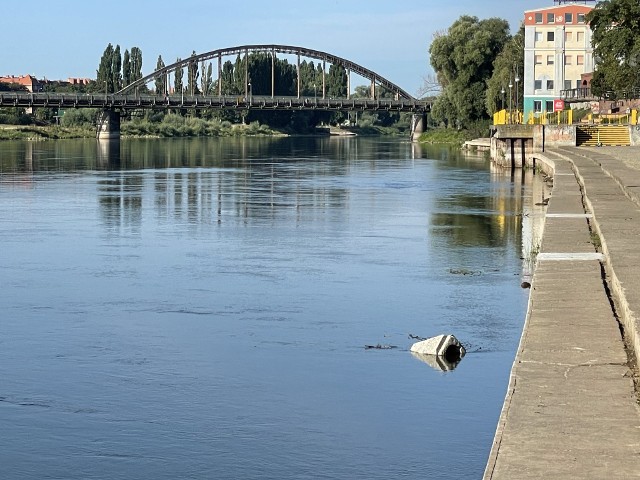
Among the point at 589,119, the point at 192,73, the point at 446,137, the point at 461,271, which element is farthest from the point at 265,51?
the point at 461,271

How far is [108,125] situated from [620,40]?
114 meters

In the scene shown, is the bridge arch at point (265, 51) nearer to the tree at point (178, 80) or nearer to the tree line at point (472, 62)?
the tree at point (178, 80)

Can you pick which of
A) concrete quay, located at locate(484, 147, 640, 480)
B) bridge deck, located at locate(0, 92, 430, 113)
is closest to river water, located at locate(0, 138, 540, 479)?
concrete quay, located at locate(484, 147, 640, 480)

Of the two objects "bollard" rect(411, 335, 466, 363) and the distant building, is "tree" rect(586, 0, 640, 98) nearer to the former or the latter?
"bollard" rect(411, 335, 466, 363)

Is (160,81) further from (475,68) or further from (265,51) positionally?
(475,68)

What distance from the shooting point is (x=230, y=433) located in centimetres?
1120

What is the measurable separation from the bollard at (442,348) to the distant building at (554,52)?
99313 mm

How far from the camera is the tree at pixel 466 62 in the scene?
118312 mm

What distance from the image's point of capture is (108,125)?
156 metres

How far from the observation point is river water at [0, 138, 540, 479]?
10.7 m

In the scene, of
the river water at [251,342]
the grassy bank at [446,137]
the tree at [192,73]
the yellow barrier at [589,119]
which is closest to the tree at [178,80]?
the tree at [192,73]

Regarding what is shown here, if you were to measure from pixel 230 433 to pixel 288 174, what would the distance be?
157 feet

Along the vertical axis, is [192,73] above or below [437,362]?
above

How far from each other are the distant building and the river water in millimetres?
81994
